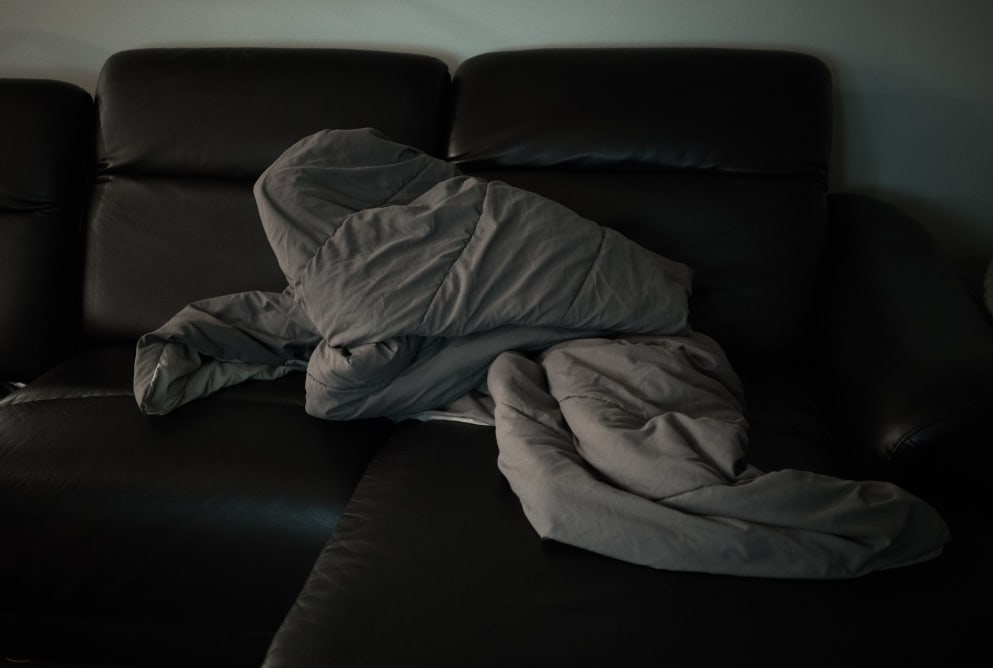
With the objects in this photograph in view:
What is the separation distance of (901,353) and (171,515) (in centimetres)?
103

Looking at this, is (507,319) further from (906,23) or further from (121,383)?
(906,23)

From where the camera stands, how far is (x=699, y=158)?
1.51 metres

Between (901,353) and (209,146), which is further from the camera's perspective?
(209,146)

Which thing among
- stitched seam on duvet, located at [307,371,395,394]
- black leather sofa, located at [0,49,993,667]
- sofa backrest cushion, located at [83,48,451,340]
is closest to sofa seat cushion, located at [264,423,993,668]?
black leather sofa, located at [0,49,993,667]

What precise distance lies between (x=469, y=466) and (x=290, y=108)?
84 cm

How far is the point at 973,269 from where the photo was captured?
1.58 m

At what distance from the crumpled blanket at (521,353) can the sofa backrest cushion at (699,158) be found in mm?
141

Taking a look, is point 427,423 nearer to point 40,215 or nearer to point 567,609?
point 567,609

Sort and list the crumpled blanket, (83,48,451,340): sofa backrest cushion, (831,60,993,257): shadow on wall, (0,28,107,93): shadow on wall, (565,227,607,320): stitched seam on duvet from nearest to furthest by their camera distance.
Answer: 1. the crumpled blanket
2. (565,227,607,320): stitched seam on duvet
3. (83,48,451,340): sofa backrest cushion
4. (831,60,993,257): shadow on wall
5. (0,28,107,93): shadow on wall

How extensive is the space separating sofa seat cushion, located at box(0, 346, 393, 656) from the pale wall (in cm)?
97

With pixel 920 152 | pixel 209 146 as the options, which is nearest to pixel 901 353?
pixel 920 152

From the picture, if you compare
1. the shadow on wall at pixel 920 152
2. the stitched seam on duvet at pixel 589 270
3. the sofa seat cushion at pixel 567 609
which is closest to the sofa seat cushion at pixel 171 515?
the sofa seat cushion at pixel 567 609

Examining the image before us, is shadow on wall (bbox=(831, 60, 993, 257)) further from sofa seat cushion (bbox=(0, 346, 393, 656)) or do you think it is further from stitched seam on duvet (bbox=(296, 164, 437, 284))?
sofa seat cushion (bbox=(0, 346, 393, 656))

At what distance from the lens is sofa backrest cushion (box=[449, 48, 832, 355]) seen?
1463 mm
